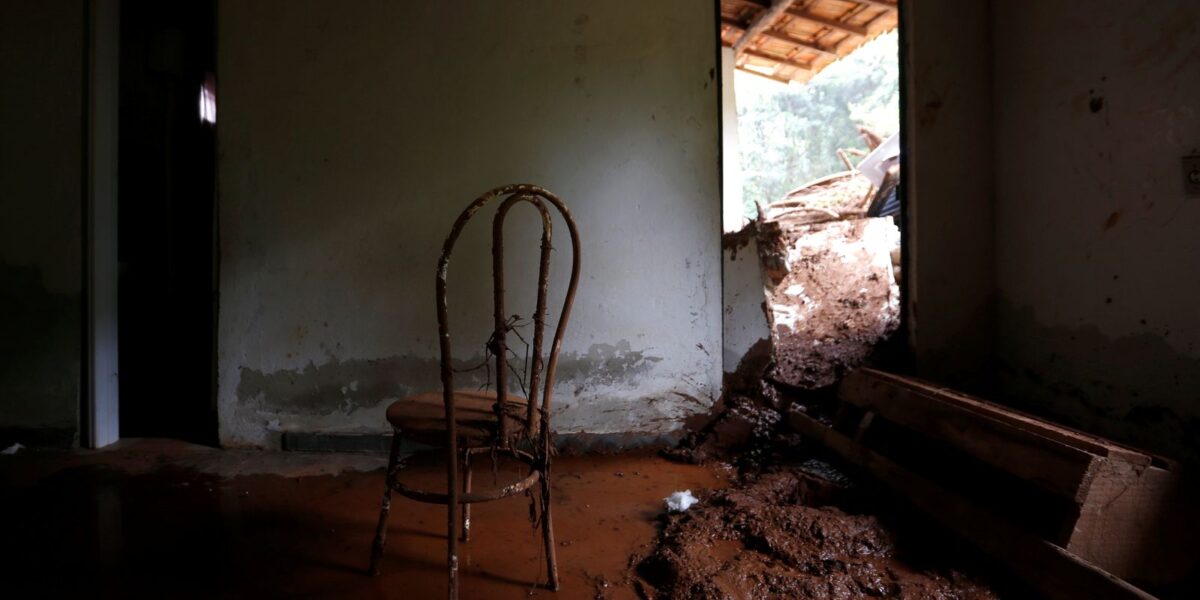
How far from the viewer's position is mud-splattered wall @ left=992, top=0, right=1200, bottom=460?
209 cm

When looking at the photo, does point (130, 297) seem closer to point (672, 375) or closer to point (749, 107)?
point (672, 375)

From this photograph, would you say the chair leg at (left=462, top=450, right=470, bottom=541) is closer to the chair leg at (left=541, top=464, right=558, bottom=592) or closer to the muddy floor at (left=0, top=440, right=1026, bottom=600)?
the muddy floor at (left=0, top=440, right=1026, bottom=600)

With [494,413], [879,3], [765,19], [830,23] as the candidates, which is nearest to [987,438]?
[494,413]

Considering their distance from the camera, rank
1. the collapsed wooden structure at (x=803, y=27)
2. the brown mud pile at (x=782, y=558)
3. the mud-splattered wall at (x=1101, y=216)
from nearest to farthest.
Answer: the brown mud pile at (x=782, y=558) → the mud-splattered wall at (x=1101, y=216) → the collapsed wooden structure at (x=803, y=27)

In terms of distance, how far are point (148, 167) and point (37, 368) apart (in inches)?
48.5

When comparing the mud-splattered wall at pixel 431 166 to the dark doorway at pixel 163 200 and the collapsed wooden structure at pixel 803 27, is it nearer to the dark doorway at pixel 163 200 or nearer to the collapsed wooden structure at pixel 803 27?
the dark doorway at pixel 163 200

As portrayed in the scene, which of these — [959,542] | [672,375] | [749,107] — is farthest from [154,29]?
[749,107]

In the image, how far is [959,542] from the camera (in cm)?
198

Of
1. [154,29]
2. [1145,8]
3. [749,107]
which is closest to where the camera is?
[1145,8]

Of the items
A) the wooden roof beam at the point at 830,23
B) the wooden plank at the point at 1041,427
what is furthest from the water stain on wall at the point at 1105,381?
the wooden roof beam at the point at 830,23

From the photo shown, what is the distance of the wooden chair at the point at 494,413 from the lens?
1.55 metres

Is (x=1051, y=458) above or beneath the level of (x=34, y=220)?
beneath

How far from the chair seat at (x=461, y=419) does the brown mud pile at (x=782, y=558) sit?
0.68 meters

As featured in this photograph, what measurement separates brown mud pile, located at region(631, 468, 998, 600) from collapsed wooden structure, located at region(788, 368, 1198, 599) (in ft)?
0.59
